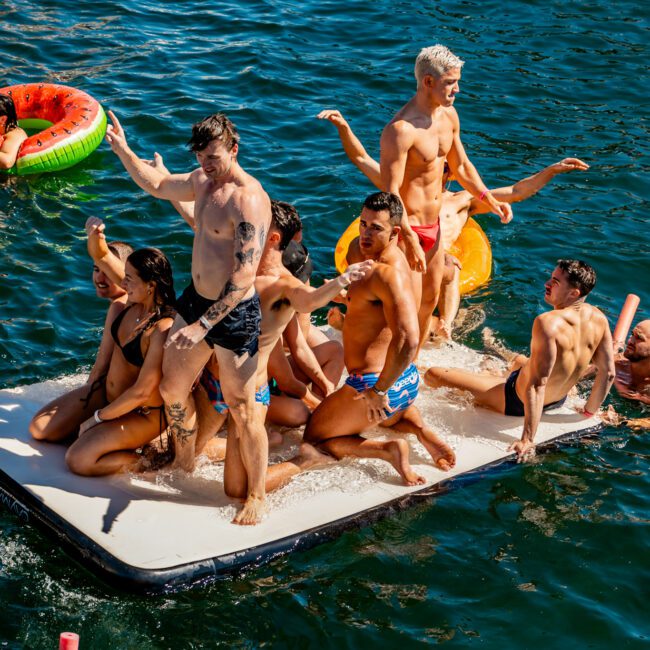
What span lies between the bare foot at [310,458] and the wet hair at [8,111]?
19.8 ft

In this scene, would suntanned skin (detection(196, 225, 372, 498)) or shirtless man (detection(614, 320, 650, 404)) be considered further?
shirtless man (detection(614, 320, 650, 404))

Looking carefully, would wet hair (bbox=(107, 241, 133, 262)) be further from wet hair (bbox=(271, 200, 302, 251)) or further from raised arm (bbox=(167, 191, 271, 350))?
raised arm (bbox=(167, 191, 271, 350))

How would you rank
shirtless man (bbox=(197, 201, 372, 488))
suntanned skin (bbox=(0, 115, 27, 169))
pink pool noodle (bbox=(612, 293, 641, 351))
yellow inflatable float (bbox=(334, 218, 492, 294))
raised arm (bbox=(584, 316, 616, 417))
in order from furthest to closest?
suntanned skin (bbox=(0, 115, 27, 169)), yellow inflatable float (bbox=(334, 218, 492, 294)), pink pool noodle (bbox=(612, 293, 641, 351)), raised arm (bbox=(584, 316, 616, 417)), shirtless man (bbox=(197, 201, 372, 488))

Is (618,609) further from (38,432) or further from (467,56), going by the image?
(467,56)

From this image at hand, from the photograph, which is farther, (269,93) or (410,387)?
(269,93)

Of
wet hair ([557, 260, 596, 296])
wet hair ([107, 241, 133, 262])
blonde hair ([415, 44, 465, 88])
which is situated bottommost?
wet hair ([557, 260, 596, 296])

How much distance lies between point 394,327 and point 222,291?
3.94 ft

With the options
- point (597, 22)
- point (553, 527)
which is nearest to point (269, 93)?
point (597, 22)

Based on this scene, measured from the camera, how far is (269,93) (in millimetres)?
13977

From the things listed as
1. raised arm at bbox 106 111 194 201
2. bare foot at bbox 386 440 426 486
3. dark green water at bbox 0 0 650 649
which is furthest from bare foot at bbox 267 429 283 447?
raised arm at bbox 106 111 194 201

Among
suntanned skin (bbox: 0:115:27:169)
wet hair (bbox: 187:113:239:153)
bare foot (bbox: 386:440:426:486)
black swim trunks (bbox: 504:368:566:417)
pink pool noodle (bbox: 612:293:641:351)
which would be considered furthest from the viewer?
suntanned skin (bbox: 0:115:27:169)

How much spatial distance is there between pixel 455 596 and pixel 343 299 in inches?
115

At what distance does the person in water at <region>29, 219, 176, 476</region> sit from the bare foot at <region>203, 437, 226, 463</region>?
1.26 feet

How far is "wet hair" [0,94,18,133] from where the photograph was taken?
1132 centimetres
